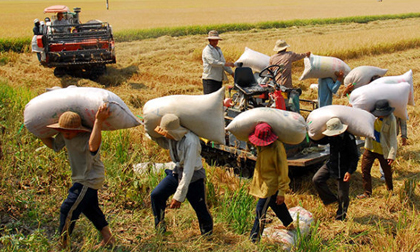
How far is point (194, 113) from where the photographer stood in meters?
3.71

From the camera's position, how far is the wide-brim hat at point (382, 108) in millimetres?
4836

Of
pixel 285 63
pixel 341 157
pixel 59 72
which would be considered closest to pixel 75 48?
pixel 59 72

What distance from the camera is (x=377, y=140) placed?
4.89 metres

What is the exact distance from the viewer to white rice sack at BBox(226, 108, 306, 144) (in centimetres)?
382

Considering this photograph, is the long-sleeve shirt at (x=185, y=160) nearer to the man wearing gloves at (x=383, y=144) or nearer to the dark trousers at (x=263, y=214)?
the dark trousers at (x=263, y=214)

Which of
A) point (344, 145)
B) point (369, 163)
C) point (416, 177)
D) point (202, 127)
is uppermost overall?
point (202, 127)

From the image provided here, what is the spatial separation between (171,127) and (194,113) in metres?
0.31

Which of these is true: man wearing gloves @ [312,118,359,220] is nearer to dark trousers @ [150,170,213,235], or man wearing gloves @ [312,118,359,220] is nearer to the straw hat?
dark trousers @ [150,170,213,235]

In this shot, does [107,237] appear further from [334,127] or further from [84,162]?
[334,127]

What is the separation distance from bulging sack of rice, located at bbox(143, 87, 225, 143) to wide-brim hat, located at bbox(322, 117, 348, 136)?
1139 mm

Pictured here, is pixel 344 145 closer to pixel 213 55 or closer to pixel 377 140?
pixel 377 140

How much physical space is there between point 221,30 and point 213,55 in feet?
66.1

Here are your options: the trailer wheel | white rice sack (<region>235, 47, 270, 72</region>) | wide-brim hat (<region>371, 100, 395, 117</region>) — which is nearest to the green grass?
the trailer wheel

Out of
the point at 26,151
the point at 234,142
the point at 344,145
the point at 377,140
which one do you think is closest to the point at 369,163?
the point at 377,140
